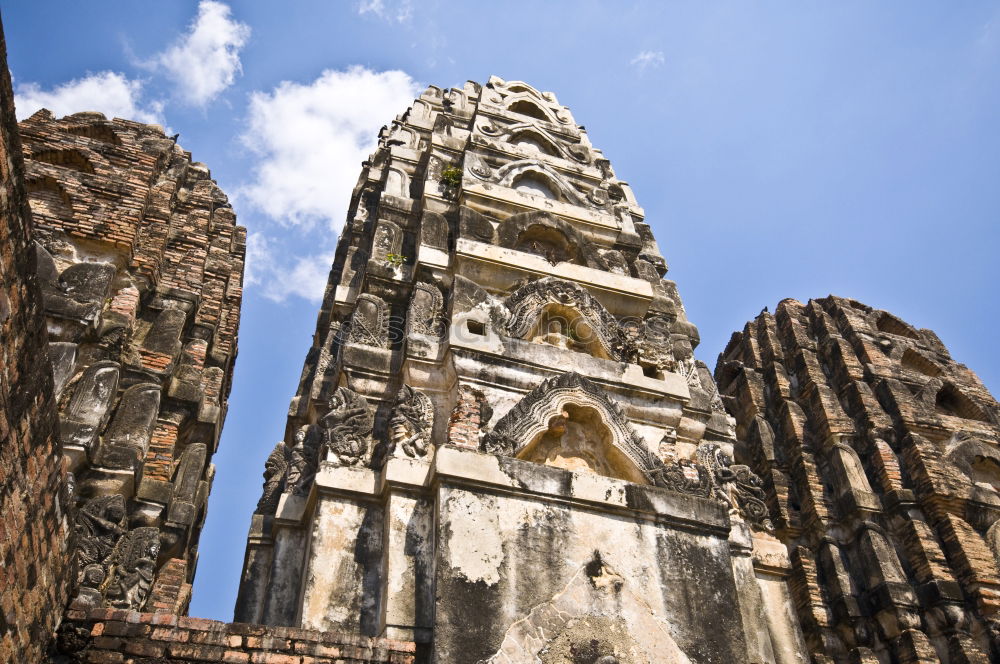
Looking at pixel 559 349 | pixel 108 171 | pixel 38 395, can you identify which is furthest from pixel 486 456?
pixel 108 171

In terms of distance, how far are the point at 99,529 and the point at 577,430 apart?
5033 millimetres

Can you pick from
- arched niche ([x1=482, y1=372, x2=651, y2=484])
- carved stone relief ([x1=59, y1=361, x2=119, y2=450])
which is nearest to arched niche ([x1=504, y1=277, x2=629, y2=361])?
arched niche ([x1=482, y1=372, x2=651, y2=484])

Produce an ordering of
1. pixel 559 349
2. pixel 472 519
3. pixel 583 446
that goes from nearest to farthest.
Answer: pixel 472 519
pixel 583 446
pixel 559 349

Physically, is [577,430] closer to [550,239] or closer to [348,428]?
[348,428]

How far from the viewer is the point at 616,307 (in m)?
12.4

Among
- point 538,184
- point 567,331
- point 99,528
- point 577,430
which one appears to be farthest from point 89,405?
point 538,184

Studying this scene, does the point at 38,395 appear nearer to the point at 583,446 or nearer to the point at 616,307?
the point at 583,446

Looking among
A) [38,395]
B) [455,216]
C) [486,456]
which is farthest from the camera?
[455,216]

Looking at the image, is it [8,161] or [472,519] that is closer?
[8,161]

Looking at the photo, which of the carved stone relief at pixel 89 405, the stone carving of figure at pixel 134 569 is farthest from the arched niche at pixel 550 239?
the stone carving of figure at pixel 134 569

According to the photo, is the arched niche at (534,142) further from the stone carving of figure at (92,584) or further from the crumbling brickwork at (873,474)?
the stone carving of figure at (92,584)

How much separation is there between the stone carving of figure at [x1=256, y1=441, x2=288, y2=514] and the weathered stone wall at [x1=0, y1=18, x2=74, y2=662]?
4213mm

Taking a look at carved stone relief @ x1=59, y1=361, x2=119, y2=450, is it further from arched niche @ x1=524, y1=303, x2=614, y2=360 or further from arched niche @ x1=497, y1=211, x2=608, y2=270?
arched niche @ x1=497, y1=211, x2=608, y2=270

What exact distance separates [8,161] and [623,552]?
6.05 m
